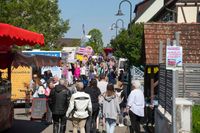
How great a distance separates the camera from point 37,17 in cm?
5222

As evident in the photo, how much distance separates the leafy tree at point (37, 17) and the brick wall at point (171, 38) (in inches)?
1018

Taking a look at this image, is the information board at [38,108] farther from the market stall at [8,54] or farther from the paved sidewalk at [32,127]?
the market stall at [8,54]

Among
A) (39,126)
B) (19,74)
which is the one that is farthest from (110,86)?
(19,74)

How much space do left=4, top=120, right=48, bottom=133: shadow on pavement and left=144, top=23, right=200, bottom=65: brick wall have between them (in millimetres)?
4445

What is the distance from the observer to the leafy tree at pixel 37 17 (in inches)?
1842

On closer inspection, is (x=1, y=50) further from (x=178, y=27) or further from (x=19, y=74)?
(x=19, y=74)

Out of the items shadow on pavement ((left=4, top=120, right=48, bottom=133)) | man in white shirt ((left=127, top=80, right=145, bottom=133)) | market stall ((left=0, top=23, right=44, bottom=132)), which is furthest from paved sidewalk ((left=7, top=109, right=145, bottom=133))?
man in white shirt ((left=127, top=80, right=145, bottom=133))

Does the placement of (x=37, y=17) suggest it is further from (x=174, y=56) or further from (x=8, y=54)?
(x=174, y=56)

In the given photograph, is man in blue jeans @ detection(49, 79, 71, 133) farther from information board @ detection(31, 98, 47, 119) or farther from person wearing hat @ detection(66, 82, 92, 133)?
information board @ detection(31, 98, 47, 119)

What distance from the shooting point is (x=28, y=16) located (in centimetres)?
5191

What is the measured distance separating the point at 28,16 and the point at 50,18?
3.90m

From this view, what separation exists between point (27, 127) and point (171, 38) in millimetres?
6142

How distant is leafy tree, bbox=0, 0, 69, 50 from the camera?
46781mm

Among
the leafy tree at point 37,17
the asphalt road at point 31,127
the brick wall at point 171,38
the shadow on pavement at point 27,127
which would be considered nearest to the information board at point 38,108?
the asphalt road at point 31,127
